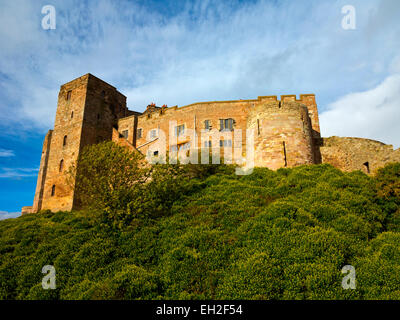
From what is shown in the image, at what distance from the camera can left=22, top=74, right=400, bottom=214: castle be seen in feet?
67.1

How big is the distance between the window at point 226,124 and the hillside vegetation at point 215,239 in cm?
993

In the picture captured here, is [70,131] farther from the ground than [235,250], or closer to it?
farther from the ground

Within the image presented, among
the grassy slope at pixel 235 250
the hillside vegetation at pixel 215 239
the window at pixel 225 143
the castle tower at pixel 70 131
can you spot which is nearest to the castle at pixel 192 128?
the castle tower at pixel 70 131

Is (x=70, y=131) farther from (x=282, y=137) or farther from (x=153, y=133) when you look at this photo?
(x=282, y=137)

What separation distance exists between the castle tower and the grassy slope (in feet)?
44.7

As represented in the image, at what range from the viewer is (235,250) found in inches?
375

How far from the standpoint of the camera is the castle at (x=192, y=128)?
67.1ft

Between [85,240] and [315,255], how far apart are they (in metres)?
10.1

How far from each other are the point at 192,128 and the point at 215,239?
18990 mm

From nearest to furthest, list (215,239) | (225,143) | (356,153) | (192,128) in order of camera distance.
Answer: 1. (215,239)
2. (356,153)
3. (225,143)
4. (192,128)

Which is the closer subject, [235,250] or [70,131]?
[235,250]

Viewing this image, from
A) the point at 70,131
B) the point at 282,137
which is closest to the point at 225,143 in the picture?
the point at 282,137

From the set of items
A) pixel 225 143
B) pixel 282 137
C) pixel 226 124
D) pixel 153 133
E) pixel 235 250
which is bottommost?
pixel 235 250

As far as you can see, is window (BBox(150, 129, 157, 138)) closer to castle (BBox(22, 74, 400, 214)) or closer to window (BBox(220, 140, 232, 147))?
castle (BBox(22, 74, 400, 214))
